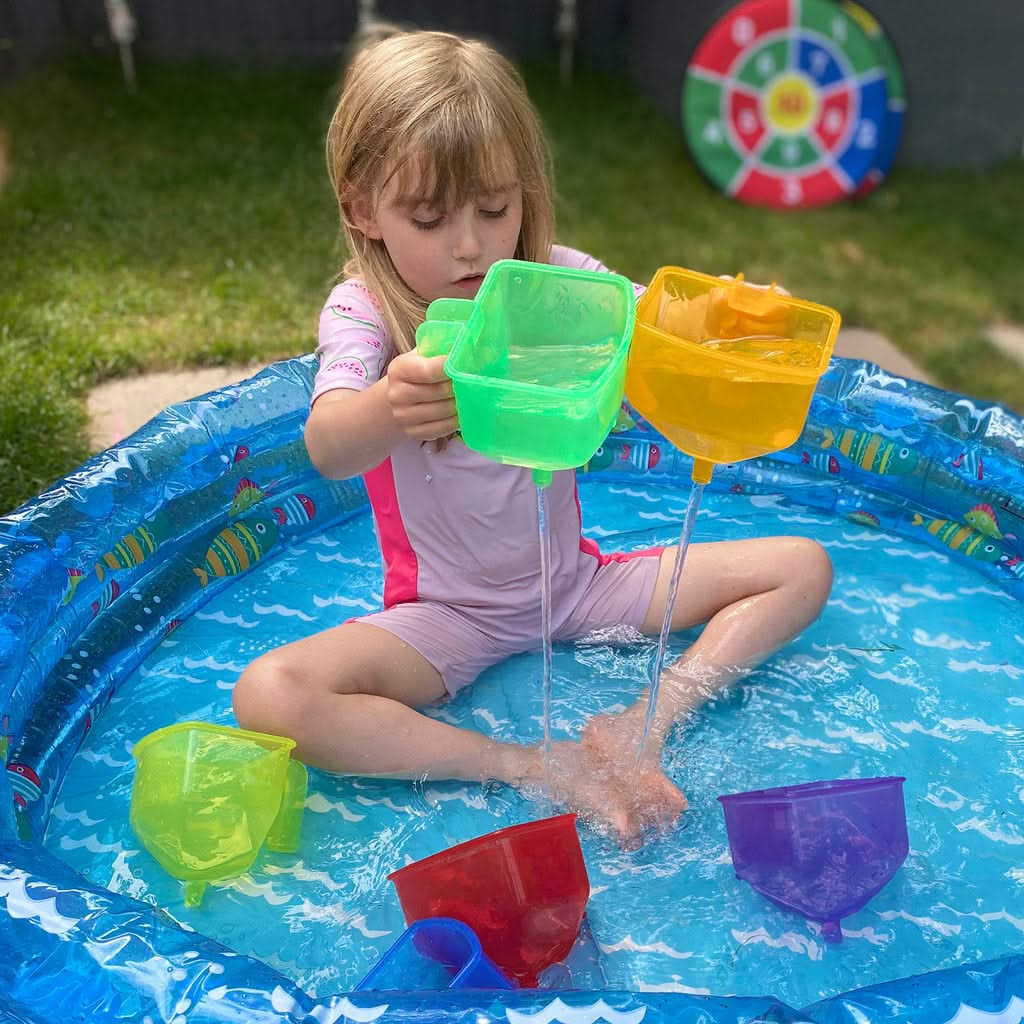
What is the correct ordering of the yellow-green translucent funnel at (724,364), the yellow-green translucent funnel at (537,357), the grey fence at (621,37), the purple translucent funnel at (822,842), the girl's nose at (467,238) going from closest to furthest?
1. the yellow-green translucent funnel at (537,357)
2. the yellow-green translucent funnel at (724,364)
3. the purple translucent funnel at (822,842)
4. the girl's nose at (467,238)
5. the grey fence at (621,37)

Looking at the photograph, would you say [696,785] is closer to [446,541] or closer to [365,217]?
[446,541]

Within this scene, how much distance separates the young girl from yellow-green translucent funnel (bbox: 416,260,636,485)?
8 centimetres

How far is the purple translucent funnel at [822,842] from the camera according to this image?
58.2 inches

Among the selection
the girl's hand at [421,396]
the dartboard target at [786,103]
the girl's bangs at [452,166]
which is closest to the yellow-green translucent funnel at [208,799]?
the girl's hand at [421,396]

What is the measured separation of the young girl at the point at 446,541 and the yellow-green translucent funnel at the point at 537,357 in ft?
0.26

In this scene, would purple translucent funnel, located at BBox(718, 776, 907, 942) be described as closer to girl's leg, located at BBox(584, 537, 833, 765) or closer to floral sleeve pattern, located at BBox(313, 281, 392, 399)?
girl's leg, located at BBox(584, 537, 833, 765)

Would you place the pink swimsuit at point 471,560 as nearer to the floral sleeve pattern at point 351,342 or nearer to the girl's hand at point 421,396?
the floral sleeve pattern at point 351,342

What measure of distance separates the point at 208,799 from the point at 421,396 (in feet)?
2.07

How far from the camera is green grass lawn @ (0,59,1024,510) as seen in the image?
293 cm

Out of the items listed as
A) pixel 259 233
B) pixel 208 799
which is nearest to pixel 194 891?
pixel 208 799

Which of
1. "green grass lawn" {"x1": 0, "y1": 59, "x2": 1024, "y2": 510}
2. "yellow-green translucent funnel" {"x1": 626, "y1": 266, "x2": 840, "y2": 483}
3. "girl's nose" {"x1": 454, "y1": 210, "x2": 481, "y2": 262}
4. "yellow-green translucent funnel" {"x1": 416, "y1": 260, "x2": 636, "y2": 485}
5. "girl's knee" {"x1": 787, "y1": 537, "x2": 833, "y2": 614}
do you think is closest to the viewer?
"yellow-green translucent funnel" {"x1": 416, "y1": 260, "x2": 636, "y2": 485}

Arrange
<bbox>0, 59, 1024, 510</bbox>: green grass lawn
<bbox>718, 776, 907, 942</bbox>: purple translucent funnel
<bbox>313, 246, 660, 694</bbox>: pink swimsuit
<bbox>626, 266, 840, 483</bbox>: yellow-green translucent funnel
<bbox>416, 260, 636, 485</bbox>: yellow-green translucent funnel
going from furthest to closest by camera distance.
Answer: <bbox>0, 59, 1024, 510</bbox>: green grass lawn, <bbox>313, 246, 660, 694</bbox>: pink swimsuit, <bbox>718, 776, 907, 942</bbox>: purple translucent funnel, <bbox>626, 266, 840, 483</bbox>: yellow-green translucent funnel, <bbox>416, 260, 636, 485</bbox>: yellow-green translucent funnel

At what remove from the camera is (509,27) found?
486 cm

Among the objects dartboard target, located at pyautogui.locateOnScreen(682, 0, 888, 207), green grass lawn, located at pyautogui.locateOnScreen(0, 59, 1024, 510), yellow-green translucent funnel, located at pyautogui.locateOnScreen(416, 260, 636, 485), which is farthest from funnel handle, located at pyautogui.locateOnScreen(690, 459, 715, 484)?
dartboard target, located at pyautogui.locateOnScreen(682, 0, 888, 207)
